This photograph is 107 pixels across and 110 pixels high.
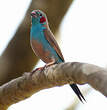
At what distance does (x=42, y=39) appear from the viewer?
4004mm

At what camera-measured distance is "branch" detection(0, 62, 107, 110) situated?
1.28m

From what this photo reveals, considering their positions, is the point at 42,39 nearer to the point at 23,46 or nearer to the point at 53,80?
the point at 23,46

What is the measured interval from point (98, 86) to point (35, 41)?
2.76 metres

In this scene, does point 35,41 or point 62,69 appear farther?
point 35,41

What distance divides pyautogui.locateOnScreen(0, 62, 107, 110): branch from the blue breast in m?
1.52

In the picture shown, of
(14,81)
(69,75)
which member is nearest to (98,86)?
(69,75)

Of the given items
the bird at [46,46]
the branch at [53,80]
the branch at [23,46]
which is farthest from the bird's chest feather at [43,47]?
the branch at [53,80]

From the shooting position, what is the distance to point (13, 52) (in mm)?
2371

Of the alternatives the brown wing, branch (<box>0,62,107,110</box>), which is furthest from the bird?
branch (<box>0,62,107,110</box>)

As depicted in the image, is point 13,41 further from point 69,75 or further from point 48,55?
point 48,55

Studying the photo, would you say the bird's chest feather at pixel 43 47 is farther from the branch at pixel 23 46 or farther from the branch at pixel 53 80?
the branch at pixel 53 80

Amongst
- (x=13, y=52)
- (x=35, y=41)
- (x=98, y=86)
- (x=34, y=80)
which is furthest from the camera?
(x=35, y=41)

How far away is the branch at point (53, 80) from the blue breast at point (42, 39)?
5.00ft

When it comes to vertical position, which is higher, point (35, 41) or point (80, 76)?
point (80, 76)
